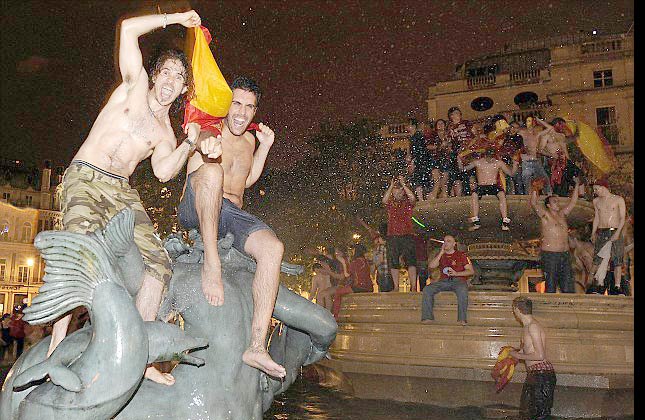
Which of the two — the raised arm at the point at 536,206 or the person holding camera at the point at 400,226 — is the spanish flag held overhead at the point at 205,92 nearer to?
the person holding camera at the point at 400,226

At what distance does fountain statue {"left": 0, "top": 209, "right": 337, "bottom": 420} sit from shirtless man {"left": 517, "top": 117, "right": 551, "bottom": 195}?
6183mm

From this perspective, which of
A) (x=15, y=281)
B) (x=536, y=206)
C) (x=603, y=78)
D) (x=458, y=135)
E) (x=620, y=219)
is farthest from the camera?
(x=603, y=78)

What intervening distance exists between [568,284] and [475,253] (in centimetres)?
134

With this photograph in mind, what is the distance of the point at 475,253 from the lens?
353 inches

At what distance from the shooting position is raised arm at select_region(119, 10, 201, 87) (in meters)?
3.19

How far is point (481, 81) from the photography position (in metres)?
24.4

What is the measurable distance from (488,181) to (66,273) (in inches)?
275

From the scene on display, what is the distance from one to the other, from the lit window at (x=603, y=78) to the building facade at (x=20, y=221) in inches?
654

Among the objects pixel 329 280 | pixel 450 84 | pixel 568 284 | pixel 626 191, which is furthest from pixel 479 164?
pixel 450 84

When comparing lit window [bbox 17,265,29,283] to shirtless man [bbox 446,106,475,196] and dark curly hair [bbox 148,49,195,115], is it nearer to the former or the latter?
shirtless man [bbox 446,106,475,196]

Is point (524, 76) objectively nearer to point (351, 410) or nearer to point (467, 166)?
point (467, 166)

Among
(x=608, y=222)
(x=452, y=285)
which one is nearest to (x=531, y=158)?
(x=608, y=222)

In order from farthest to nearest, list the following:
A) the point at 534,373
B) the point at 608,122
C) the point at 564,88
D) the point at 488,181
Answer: the point at 564,88 < the point at 608,122 < the point at 488,181 < the point at 534,373

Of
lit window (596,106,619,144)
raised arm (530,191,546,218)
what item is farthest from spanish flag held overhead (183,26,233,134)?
lit window (596,106,619,144)
